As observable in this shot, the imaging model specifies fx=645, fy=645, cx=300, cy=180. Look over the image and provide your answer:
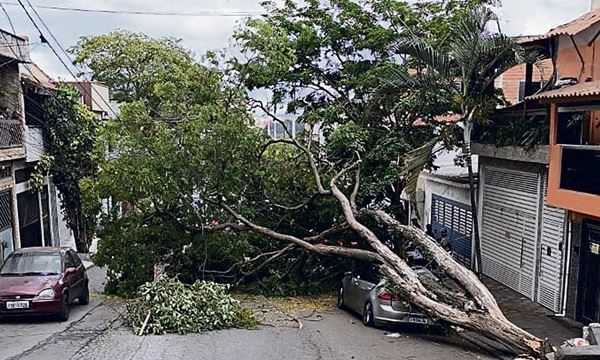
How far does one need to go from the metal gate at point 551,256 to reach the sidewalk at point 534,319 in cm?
31

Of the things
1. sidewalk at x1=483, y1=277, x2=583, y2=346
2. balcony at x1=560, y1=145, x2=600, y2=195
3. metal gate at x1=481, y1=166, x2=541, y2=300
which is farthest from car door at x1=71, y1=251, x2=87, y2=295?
balcony at x1=560, y1=145, x2=600, y2=195

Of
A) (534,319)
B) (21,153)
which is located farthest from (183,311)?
(21,153)

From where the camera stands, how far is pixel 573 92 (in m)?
12.8

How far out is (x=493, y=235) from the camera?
18.7 metres

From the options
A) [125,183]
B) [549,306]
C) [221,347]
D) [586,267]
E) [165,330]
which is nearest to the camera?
[221,347]

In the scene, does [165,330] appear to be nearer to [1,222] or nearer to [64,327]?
[64,327]

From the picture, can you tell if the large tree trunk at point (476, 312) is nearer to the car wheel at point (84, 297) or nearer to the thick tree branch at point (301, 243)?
the thick tree branch at point (301, 243)

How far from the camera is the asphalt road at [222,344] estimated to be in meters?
11.0

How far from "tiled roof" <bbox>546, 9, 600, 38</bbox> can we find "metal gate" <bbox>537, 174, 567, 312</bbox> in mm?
3420

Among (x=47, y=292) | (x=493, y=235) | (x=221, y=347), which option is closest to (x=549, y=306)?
(x=493, y=235)

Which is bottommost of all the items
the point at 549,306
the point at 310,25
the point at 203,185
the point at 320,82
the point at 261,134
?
the point at 549,306

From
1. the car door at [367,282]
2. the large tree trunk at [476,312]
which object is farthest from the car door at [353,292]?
the large tree trunk at [476,312]

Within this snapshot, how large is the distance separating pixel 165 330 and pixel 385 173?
7602mm

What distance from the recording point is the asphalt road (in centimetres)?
1100
